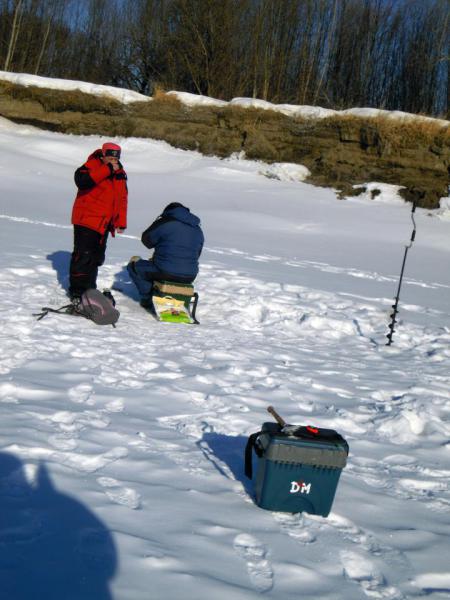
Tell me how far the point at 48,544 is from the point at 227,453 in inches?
58.9

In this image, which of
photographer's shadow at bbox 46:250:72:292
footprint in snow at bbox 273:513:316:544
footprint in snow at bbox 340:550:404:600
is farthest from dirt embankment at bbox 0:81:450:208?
footprint in snow at bbox 340:550:404:600

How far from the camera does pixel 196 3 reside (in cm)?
2998

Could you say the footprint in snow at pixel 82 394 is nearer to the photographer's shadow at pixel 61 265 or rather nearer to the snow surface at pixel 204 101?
the photographer's shadow at pixel 61 265

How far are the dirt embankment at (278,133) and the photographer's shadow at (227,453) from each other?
1720cm

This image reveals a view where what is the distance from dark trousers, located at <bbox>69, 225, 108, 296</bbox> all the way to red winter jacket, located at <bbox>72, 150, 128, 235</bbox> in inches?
3.6

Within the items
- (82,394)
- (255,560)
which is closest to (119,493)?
(255,560)

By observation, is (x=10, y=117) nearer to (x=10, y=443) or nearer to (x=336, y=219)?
(x=336, y=219)

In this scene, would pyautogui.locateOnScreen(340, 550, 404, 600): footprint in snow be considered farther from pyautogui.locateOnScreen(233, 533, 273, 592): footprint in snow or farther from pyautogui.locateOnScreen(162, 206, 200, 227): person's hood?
pyautogui.locateOnScreen(162, 206, 200, 227): person's hood

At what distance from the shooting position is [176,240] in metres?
7.48

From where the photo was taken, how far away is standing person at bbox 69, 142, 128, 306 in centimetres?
710

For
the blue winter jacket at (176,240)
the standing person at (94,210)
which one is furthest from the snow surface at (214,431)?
the blue winter jacket at (176,240)

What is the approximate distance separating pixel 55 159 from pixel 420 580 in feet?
69.5

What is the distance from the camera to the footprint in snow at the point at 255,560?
270 cm

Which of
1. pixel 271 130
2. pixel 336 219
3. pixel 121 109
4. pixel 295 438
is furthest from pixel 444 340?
pixel 121 109
